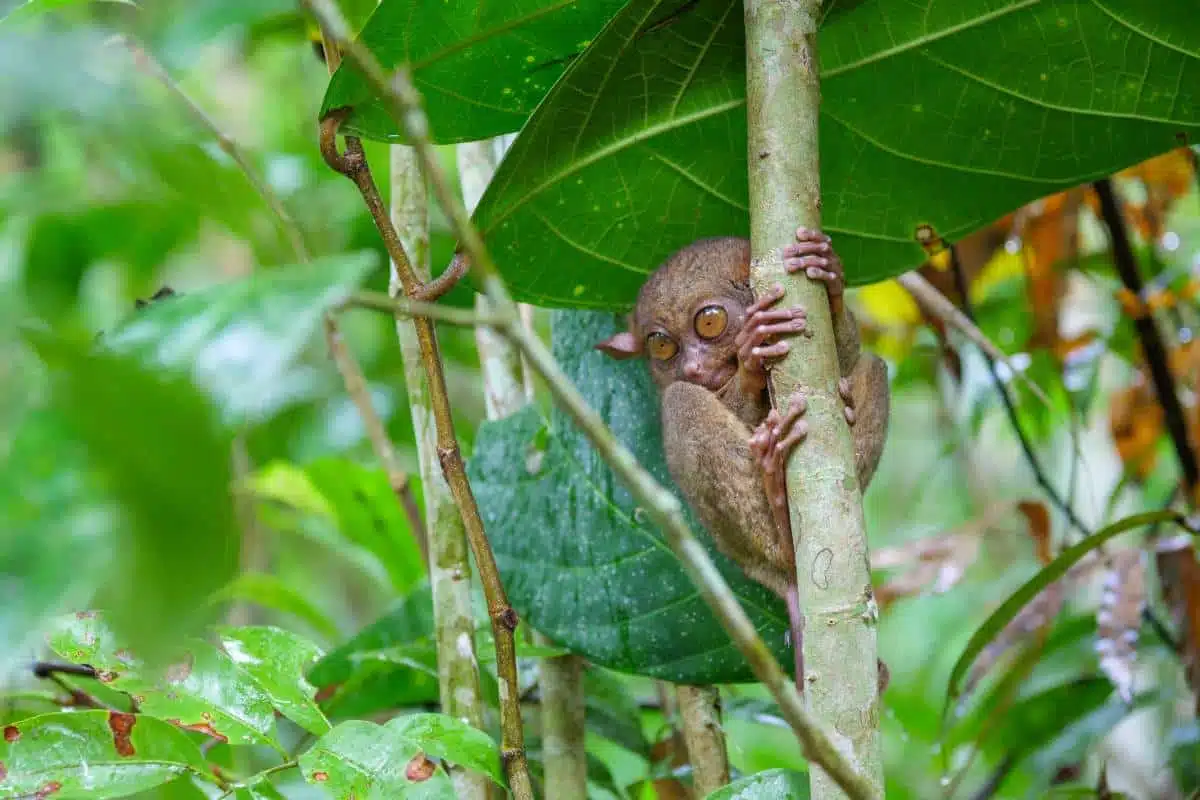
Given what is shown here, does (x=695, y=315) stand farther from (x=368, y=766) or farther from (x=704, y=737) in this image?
(x=368, y=766)

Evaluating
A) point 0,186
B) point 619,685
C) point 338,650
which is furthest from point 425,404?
point 0,186

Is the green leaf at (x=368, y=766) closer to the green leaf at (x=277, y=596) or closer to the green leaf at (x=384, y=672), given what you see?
the green leaf at (x=384, y=672)

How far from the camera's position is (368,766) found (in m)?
1.33

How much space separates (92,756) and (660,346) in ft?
3.83

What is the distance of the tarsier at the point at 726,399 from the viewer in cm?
188

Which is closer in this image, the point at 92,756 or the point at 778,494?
the point at 92,756

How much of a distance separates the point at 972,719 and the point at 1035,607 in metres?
0.47

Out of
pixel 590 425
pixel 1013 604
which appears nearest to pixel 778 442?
pixel 590 425

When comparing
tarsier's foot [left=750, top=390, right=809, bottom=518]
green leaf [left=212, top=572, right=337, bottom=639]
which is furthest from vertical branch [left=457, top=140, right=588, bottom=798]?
green leaf [left=212, top=572, right=337, bottom=639]

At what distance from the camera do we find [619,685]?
2.46 meters

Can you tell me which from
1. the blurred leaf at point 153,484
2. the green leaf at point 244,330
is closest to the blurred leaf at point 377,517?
the green leaf at point 244,330

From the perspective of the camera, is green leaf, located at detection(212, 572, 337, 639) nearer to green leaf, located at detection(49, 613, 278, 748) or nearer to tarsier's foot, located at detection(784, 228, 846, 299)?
green leaf, located at detection(49, 613, 278, 748)

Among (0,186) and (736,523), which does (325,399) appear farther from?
(736,523)

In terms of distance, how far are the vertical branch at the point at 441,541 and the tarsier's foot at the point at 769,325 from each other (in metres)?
0.44
